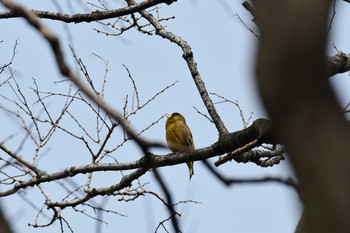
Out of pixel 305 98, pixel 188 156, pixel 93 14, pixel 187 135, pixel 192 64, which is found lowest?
pixel 305 98

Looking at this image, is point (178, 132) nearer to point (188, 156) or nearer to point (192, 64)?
point (192, 64)

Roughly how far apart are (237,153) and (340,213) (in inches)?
101

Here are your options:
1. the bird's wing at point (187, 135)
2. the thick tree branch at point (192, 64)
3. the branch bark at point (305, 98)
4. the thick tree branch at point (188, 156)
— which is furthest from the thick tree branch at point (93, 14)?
the bird's wing at point (187, 135)

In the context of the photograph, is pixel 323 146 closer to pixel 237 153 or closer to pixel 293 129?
pixel 293 129

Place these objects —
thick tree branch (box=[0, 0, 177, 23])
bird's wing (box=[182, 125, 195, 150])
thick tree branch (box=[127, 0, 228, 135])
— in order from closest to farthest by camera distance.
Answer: thick tree branch (box=[0, 0, 177, 23]) < thick tree branch (box=[127, 0, 228, 135]) < bird's wing (box=[182, 125, 195, 150])

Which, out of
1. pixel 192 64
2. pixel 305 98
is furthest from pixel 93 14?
pixel 305 98

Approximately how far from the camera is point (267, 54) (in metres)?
1.19

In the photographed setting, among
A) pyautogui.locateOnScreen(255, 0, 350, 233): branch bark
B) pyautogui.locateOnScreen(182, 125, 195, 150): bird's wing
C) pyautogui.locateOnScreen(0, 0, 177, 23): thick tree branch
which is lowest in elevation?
pyautogui.locateOnScreen(255, 0, 350, 233): branch bark

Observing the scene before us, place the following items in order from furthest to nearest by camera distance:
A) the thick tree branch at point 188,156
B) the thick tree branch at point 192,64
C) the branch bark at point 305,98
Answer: the thick tree branch at point 192,64
the thick tree branch at point 188,156
the branch bark at point 305,98

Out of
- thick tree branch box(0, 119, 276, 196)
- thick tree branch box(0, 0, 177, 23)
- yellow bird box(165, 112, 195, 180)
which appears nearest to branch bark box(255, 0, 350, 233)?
thick tree branch box(0, 119, 276, 196)

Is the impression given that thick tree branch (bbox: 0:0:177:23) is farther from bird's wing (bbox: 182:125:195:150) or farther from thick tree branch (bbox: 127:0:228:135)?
bird's wing (bbox: 182:125:195:150)

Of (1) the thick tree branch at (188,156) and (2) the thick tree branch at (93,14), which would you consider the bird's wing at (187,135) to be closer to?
(1) the thick tree branch at (188,156)

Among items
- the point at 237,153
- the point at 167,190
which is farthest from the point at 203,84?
the point at 167,190

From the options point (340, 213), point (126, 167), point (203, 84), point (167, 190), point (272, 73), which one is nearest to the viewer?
point (340, 213)
